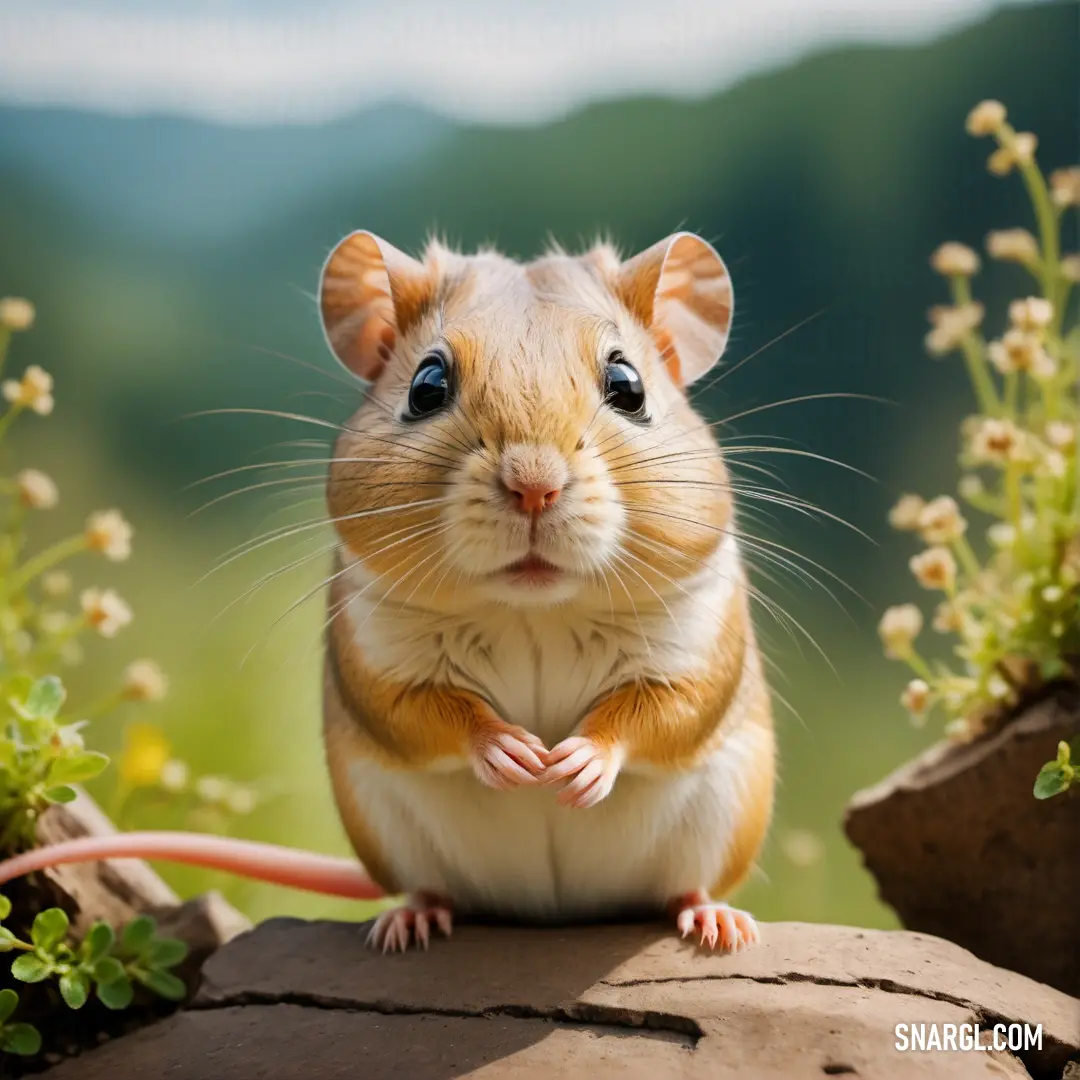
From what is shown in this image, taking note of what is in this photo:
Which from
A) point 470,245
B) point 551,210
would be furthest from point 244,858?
point 551,210

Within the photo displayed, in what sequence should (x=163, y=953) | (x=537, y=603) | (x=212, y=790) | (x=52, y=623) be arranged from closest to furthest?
(x=537, y=603) → (x=163, y=953) → (x=52, y=623) → (x=212, y=790)

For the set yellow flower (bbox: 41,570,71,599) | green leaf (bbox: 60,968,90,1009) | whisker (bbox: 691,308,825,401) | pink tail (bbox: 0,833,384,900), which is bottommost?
green leaf (bbox: 60,968,90,1009)

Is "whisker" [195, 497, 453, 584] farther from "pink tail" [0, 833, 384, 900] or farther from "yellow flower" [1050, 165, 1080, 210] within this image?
"yellow flower" [1050, 165, 1080, 210]

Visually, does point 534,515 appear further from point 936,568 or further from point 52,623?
point 52,623

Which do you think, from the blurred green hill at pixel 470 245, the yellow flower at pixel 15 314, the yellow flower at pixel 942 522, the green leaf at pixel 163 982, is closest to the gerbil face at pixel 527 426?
the blurred green hill at pixel 470 245

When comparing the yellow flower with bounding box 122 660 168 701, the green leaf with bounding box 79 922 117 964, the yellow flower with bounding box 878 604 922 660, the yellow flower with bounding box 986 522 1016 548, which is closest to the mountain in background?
the yellow flower with bounding box 986 522 1016 548

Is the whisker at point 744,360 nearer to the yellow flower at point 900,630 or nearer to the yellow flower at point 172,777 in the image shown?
the yellow flower at point 900,630
